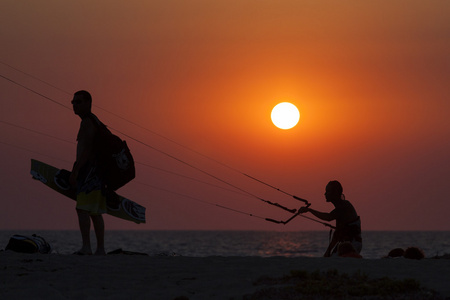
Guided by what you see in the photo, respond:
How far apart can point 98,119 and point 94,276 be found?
9.01ft

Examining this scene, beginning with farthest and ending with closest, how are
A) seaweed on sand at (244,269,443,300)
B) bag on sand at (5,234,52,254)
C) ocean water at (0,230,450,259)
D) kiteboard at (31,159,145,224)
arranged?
1. ocean water at (0,230,450,259)
2. bag on sand at (5,234,52,254)
3. kiteboard at (31,159,145,224)
4. seaweed on sand at (244,269,443,300)

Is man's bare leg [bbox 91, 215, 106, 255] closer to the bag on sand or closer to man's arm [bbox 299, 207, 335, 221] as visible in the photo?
the bag on sand

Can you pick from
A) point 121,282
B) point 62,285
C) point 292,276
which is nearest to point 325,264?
point 292,276

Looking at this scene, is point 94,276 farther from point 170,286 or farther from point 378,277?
point 378,277

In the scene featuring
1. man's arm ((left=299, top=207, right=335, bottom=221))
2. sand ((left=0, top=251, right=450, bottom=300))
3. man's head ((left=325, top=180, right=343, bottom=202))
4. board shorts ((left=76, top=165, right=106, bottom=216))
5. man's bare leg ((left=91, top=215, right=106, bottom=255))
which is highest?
man's head ((left=325, top=180, right=343, bottom=202))

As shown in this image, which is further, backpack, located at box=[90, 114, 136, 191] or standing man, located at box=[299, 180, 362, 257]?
standing man, located at box=[299, 180, 362, 257]

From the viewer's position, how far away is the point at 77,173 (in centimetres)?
1072

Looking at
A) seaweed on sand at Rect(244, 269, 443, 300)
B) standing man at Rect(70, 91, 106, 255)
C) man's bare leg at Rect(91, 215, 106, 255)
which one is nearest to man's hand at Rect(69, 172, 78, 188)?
standing man at Rect(70, 91, 106, 255)

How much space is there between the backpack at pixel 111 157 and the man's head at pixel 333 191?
3.25 meters

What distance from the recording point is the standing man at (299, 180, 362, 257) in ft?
40.3

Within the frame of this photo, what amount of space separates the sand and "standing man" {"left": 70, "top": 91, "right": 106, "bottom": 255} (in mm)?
684

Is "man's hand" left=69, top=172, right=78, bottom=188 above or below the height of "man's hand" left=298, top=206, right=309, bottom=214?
below

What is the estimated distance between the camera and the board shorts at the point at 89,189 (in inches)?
424

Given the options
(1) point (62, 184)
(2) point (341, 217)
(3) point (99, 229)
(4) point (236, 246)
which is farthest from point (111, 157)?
(4) point (236, 246)
